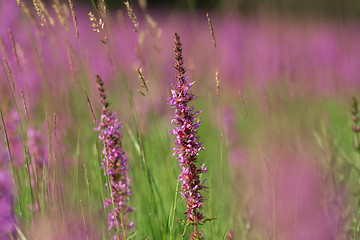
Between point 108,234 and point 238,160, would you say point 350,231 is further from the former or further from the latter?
point 238,160

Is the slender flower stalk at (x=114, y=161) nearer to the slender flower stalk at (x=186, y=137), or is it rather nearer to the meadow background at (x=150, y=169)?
the meadow background at (x=150, y=169)

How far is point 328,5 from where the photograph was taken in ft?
50.5

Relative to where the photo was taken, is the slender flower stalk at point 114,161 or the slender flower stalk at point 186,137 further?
the slender flower stalk at point 114,161

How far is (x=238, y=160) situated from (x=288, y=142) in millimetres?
1278

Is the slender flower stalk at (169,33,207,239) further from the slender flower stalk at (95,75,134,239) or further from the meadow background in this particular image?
the slender flower stalk at (95,75,134,239)

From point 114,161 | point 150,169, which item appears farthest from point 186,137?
point 150,169

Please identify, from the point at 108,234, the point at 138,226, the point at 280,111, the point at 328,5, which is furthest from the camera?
the point at 328,5

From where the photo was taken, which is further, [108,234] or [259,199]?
[259,199]

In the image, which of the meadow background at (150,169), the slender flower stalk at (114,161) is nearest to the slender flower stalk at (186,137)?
the meadow background at (150,169)

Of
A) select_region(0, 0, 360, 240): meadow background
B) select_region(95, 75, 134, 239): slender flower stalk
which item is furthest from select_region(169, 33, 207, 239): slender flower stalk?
select_region(95, 75, 134, 239): slender flower stalk

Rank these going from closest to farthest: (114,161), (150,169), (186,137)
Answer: (186,137) → (114,161) → (150,169)

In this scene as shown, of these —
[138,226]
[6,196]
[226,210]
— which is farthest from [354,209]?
[6,196]

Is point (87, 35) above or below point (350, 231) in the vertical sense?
above

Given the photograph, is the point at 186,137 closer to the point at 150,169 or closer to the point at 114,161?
the point at 114,161
